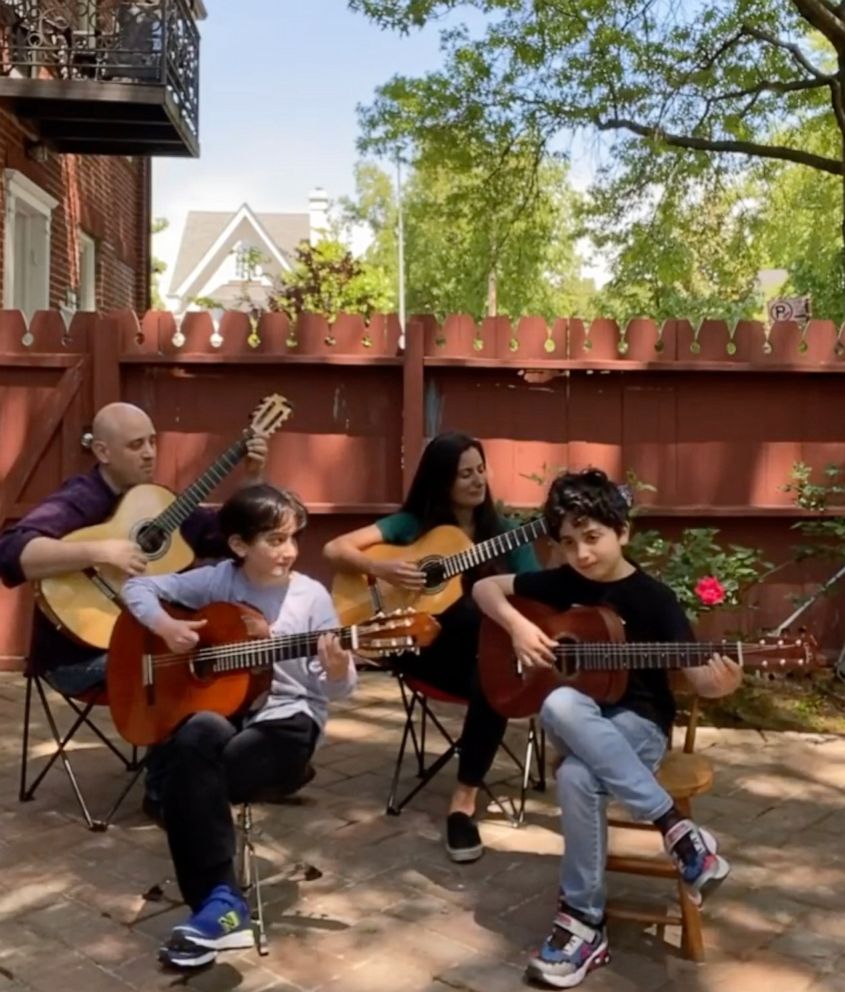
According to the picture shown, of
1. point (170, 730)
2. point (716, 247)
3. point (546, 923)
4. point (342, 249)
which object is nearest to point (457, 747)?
point (546, 923)

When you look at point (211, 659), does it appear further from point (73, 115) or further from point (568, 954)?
point (73, 115)

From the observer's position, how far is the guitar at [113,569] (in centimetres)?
386

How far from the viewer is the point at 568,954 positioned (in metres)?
2.83

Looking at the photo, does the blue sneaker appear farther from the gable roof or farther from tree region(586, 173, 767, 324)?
the gable roof

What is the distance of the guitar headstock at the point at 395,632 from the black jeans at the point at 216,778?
0.41 m

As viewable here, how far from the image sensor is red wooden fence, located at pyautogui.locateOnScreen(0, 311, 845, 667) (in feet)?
20.4

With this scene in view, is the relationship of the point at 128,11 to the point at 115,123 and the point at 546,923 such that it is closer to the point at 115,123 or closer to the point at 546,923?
the point at 115,123

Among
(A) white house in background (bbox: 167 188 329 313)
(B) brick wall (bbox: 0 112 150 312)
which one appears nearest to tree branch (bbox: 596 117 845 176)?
(B) brick wall (bbox: 0 112 150 312)

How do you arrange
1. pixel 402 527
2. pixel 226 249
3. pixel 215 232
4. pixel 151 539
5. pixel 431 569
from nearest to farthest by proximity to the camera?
pixel 151 539 < pixel 431 569 < pixel 402 527 < pixel 226 249 < pixel 215 232

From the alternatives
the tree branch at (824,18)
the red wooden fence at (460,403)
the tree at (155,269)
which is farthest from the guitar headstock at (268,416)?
the tree at (155,269)

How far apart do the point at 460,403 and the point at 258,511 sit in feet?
10.6

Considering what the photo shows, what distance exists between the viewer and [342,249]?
22672mm

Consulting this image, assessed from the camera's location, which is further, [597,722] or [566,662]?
[566,662]

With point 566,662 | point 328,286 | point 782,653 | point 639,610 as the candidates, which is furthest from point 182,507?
point 328,286
